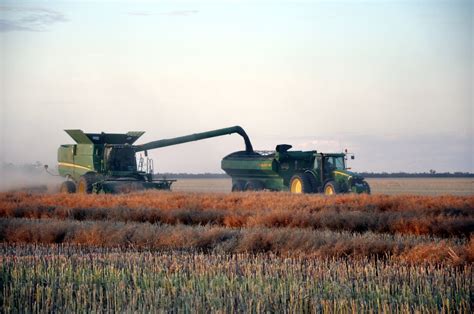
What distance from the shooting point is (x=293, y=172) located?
34.7 meters

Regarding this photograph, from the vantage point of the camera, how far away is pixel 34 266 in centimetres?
1095

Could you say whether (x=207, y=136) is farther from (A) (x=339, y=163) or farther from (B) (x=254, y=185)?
(A) (x=339, y=163)

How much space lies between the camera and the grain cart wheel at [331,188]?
31464mm

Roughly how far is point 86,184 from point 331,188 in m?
10.1

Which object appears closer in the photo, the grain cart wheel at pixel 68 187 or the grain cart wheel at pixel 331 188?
the grain cart wheel at pixel 331 188

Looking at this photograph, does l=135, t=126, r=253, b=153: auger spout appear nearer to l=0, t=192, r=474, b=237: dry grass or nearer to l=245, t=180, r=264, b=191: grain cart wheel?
l=245, t=180, r=264, b=191: grain cart wheel

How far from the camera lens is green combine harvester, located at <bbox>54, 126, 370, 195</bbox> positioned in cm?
3225

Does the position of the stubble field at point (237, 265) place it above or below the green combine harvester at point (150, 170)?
below

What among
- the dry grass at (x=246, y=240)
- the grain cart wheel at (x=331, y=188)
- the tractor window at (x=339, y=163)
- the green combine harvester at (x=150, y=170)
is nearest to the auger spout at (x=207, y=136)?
the green combine harvester at (x=150, y=170)

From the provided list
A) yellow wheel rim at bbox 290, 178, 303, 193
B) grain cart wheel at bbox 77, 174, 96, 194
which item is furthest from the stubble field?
yellow wheel rim at bbox 290, 178, 303, 193

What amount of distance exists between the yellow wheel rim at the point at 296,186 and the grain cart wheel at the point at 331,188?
127 cm

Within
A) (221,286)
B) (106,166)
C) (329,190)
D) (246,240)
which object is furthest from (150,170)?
(221,286)

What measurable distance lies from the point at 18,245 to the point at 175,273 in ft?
18.0

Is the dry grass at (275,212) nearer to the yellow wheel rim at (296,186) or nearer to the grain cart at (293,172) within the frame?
the grain cart at (293,172)
